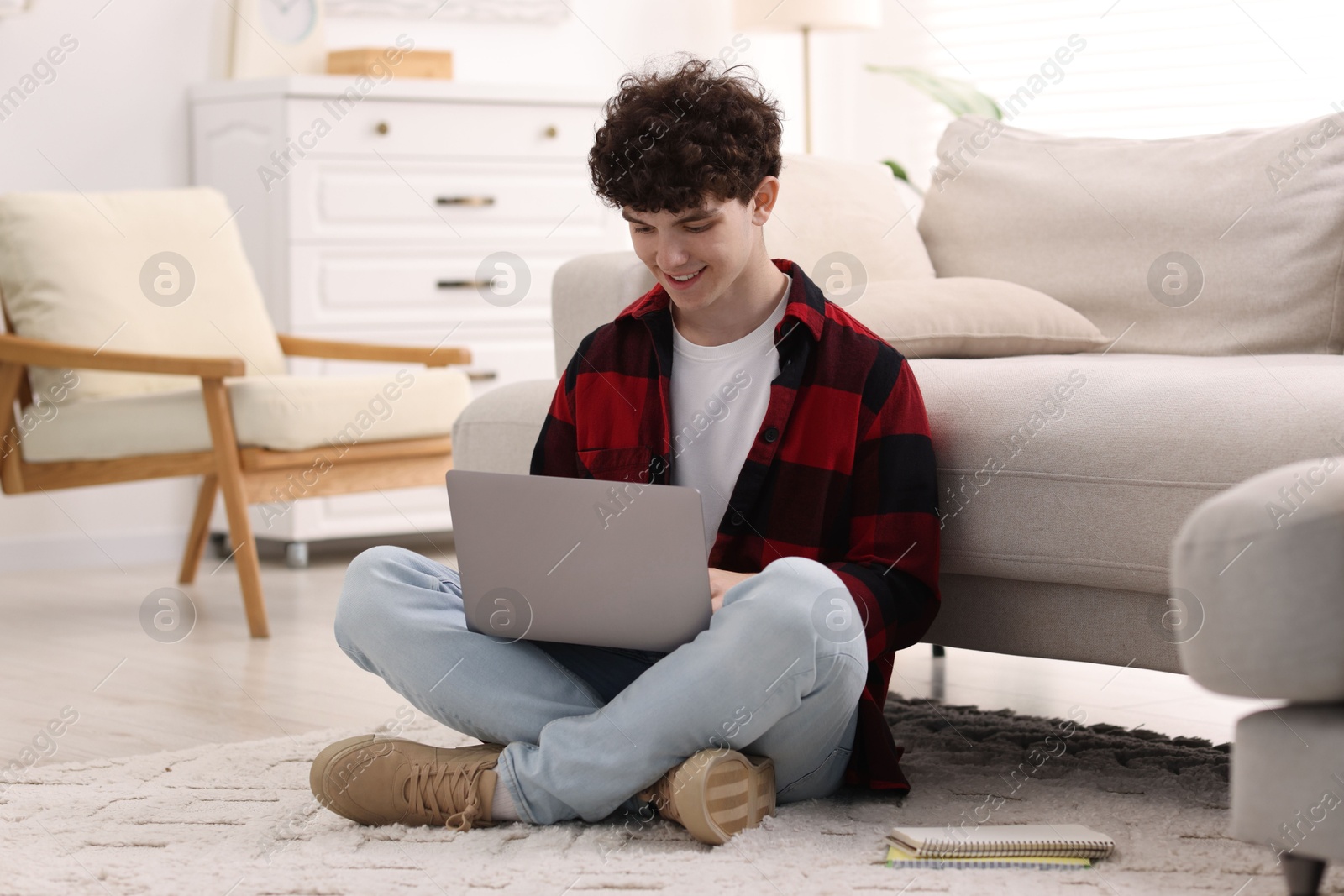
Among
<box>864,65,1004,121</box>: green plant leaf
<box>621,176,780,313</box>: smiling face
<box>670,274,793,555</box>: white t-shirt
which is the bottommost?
<box>670,274,793,555</box>: white t-shirt

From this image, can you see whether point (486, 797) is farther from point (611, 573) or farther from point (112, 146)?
point (112, 146)

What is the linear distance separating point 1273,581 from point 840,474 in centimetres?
58

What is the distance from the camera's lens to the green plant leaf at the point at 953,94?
3.50m

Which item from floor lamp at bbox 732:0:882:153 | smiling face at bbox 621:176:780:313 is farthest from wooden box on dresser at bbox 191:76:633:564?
smiling face at bbox 621:176:780:313

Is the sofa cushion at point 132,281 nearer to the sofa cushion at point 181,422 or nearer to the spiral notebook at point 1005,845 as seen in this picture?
the sofa cushion at point 181,422

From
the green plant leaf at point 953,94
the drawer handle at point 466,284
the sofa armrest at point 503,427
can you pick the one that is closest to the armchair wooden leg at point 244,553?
the sofa armrest at point 503,427

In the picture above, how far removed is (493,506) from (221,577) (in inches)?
85.8

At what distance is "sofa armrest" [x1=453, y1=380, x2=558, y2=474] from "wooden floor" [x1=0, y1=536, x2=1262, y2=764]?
1.22 feet

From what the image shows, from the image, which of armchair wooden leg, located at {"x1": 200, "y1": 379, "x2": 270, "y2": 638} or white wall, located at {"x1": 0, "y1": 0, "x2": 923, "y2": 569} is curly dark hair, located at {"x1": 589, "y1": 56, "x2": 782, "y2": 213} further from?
white wall, located at {"x1": 0, "y1": 0, "x2": 923, "y2": 569}

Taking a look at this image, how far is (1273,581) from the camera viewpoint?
100 centimetres

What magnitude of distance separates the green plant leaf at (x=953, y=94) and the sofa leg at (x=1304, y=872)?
2629 millimetres

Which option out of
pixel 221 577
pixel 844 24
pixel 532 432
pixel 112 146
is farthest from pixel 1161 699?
pixel 112 146

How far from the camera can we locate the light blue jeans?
137 cm

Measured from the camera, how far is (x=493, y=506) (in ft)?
4.62
